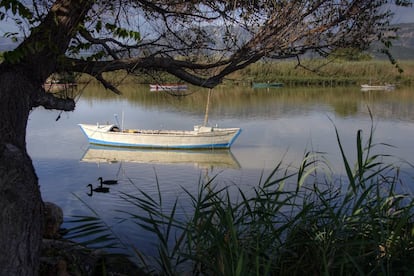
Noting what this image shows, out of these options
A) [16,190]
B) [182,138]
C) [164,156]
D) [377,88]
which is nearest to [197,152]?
[182,138]

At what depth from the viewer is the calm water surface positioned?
10.1 metres

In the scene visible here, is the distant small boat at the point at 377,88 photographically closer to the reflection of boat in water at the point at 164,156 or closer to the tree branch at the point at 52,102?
the reflection of boat in water at the point at 164,156

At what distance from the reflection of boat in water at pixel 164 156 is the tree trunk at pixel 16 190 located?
404 inches

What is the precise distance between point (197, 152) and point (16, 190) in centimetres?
1342

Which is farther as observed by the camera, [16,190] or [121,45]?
[121,45]

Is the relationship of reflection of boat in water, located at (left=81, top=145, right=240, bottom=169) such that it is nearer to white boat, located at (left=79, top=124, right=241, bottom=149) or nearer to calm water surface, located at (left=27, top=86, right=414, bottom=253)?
calm water surface, located at (left=27, top=86, right=414, bottom=253)

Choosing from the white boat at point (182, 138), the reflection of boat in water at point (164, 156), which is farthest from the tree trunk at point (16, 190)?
the white boat at point (182, 138)

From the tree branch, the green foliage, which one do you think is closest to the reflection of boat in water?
the green foliage

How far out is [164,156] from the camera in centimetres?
1541

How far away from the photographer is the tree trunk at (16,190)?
9.55 feet

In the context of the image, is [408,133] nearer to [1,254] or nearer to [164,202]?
[164,202]

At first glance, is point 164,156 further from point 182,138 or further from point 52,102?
point 52,102

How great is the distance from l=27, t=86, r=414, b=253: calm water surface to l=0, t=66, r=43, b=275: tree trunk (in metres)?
0.90

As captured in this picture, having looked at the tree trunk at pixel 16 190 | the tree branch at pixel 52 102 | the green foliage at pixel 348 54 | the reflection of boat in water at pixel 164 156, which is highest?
the green foliage at pixel 348 54
